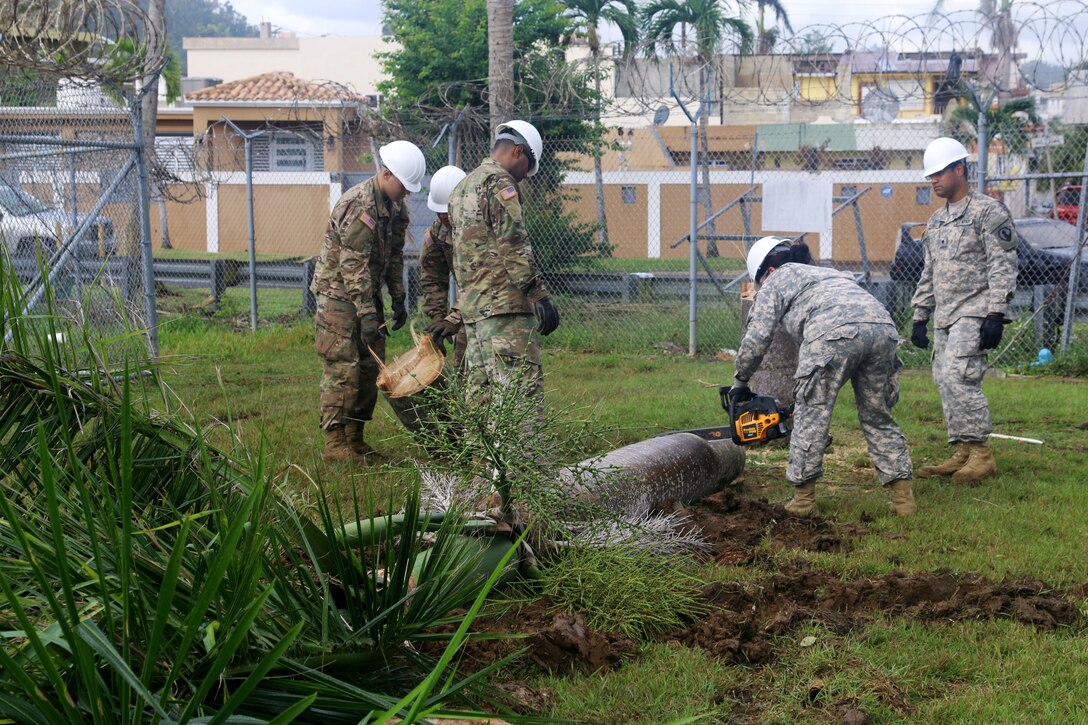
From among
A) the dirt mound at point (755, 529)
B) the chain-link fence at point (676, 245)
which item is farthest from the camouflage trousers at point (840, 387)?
the chain-link fence at point (676, 245)

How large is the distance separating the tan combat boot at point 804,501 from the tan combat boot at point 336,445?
9.46ft

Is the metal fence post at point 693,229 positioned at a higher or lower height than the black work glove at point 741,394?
higher

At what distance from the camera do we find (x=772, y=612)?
4.31 m

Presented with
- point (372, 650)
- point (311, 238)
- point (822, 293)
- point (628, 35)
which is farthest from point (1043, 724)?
point (628, 35)

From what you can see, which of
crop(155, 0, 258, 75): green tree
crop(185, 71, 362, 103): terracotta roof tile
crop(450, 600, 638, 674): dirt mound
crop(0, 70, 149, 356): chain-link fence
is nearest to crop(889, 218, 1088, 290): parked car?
crop(0, 70, 149, 356): chain-link fence

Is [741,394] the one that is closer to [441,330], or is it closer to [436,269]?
[441,330]

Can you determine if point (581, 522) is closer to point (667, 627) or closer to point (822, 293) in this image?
point (667, 627)

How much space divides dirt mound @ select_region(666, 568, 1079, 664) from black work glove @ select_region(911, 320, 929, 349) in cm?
283

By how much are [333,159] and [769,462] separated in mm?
28091

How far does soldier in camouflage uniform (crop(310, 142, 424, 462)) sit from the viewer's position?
7047 millimetres

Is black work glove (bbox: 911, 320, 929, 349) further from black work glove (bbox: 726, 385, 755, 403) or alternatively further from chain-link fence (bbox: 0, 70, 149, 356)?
chain-link fence (bbox: 0, 70, 149, 356)

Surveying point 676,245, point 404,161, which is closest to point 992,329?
point 404,161

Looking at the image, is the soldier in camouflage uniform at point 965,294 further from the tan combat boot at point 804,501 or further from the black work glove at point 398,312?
the black work glove at point 398,312

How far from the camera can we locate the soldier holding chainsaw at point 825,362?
5.78 meters
